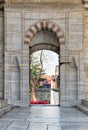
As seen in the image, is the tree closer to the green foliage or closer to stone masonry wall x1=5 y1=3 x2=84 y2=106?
the green foliage

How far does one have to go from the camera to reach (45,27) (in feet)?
53.5

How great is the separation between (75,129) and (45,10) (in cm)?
908

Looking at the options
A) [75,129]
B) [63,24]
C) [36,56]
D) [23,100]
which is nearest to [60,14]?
[63,24]

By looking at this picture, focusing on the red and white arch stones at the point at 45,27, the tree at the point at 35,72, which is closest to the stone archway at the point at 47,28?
the red and white arch stones at the point at 45,27

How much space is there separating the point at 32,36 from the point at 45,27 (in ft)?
2.05

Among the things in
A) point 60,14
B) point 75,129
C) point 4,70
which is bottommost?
point 75,129

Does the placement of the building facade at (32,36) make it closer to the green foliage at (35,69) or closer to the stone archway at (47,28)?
the stone archway at (47,28)

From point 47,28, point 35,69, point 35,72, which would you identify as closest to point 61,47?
point 47,28

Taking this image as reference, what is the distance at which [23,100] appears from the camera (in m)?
16.0

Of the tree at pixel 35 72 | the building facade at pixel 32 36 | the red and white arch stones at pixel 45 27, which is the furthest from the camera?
the tree at pixel 35 72

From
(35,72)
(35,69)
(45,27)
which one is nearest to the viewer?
(45,27)

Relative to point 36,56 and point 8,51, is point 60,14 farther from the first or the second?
point 36,56

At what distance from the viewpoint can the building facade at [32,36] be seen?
52.6ft

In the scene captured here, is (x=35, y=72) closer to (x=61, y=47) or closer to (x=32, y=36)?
(x=32, y=36)
